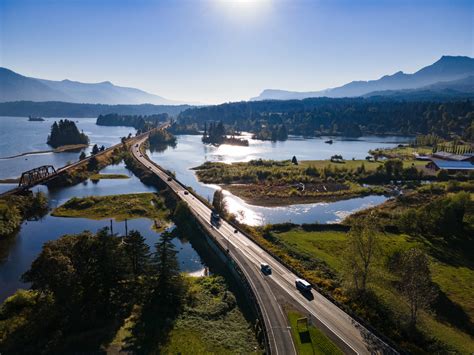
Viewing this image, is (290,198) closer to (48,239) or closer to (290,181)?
(290,181)

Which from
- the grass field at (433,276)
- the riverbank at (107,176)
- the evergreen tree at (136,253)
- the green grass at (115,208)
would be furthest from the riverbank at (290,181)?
the evergreen tree at (136,253)

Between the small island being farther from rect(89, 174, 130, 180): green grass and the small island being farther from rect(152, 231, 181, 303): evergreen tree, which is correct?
rect(152, 231, 181, 303): evergreen tree

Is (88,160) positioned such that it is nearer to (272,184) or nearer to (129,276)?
(272,184)

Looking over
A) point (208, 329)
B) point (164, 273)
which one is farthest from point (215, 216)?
point (208, 329)

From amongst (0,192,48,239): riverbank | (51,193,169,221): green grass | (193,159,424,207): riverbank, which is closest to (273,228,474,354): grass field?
(193,159,424,207): riverbank

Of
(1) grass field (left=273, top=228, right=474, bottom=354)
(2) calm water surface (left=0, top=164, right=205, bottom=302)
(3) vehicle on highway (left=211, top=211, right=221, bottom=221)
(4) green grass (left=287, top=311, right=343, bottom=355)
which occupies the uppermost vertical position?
(3) vehicle on highway (left=211, top=211, right=221, bottom=221)

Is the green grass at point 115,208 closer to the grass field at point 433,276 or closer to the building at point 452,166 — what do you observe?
the grass field at point 433,276

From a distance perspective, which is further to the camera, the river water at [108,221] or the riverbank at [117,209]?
the riverbank at [117,209]
